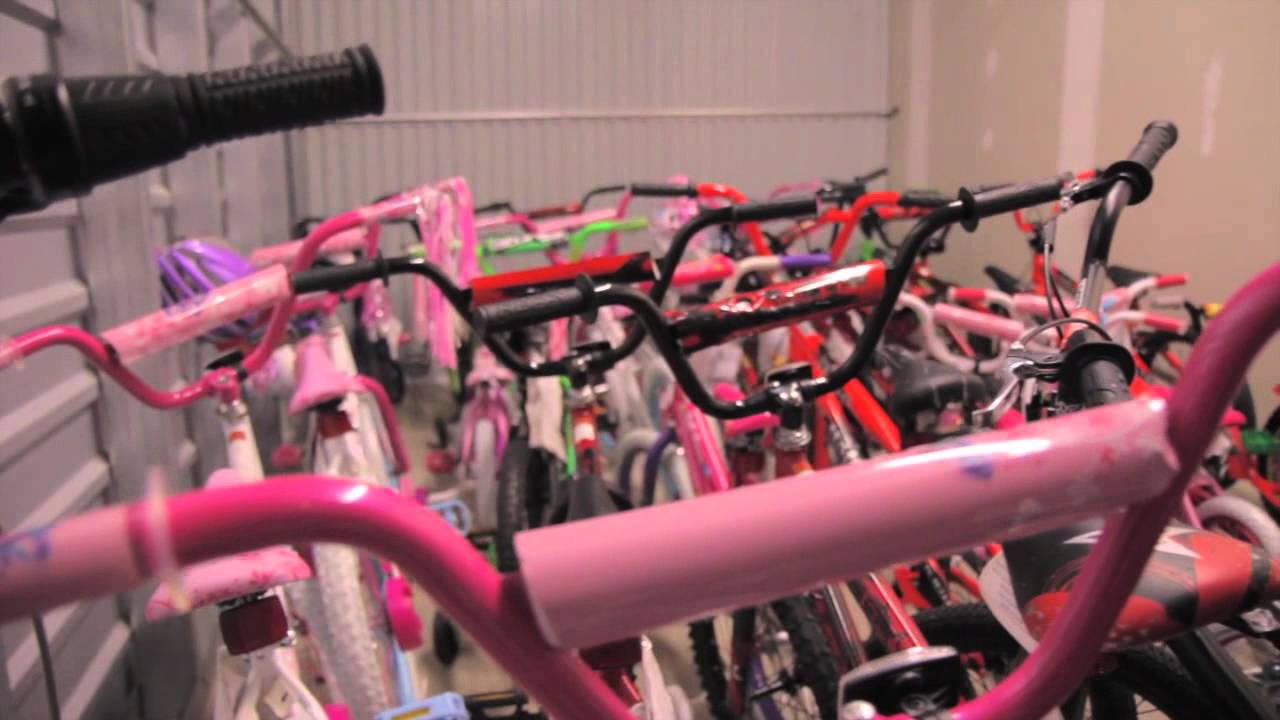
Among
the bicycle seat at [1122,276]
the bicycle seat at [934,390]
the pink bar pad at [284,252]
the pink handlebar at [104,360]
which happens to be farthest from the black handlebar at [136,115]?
the bicycle seat at [1122,276]

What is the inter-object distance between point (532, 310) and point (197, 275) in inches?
40.6

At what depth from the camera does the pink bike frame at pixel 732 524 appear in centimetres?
32

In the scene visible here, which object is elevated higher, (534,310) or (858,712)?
(534,310)

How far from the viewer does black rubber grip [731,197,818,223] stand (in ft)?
3.79

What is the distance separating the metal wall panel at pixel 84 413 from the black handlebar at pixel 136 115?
801mm

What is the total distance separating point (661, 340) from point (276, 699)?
21.7 inches

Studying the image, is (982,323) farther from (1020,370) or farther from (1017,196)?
(1020,370)

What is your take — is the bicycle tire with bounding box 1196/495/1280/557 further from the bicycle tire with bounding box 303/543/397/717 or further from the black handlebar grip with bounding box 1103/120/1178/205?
the bicycle tire with bounding box 303/543/397/717

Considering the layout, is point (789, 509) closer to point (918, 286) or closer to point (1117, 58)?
point (918, 286)

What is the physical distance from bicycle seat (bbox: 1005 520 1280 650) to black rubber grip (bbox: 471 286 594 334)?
1.54 feet

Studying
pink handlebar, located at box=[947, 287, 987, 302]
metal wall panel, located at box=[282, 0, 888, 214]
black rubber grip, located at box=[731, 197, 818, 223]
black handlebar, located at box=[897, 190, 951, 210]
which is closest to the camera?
black rubber grip, located at box=[731, 197, 818, 223]

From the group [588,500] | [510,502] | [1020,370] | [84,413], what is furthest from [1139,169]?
[84,413]

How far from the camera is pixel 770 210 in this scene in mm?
1173

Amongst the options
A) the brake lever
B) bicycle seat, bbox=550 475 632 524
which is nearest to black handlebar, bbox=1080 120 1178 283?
the brake lever
